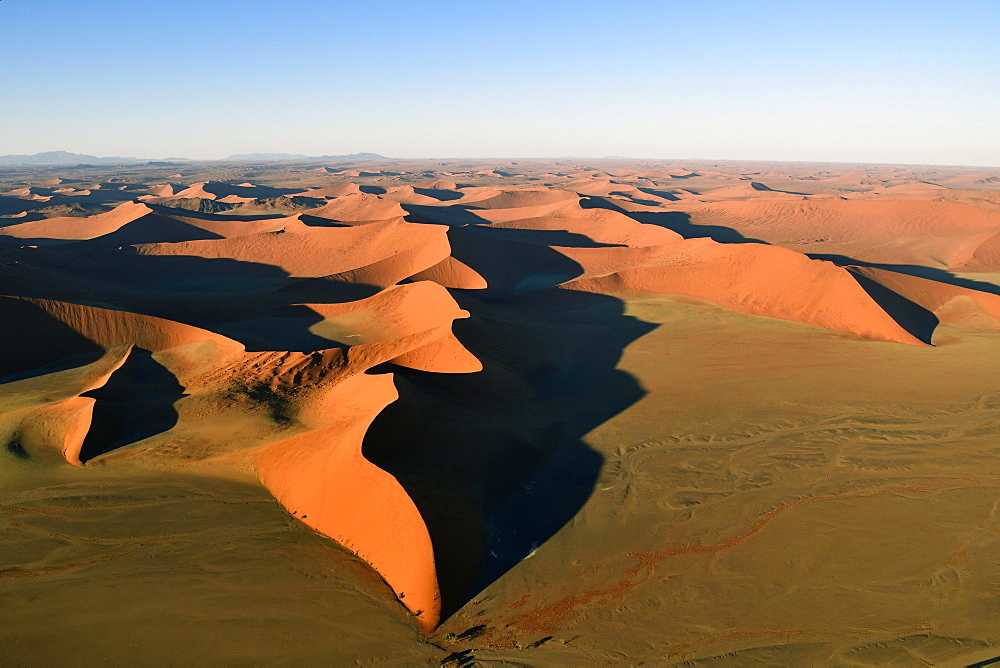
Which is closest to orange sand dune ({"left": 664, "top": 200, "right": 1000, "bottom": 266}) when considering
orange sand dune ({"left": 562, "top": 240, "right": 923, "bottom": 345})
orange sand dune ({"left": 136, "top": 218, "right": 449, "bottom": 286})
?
orange sand dune ({"left": 562, "top": 240, "right": 923, "bottom": 345})

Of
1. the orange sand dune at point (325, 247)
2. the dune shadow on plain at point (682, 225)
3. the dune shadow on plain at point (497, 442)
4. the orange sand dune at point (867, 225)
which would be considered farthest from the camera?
the dune shadow on plain at point (682, 225)

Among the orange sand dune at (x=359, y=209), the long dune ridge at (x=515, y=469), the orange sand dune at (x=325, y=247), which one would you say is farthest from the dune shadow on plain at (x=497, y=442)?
the orange sand dune at (x=359, y=209)

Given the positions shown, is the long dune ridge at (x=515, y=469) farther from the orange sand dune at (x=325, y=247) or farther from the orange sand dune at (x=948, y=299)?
the orange sand dune at (x=325, y=247)

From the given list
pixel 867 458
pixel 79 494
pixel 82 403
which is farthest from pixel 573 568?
pixel 82 403

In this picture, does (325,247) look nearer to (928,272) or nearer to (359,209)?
(359,209)

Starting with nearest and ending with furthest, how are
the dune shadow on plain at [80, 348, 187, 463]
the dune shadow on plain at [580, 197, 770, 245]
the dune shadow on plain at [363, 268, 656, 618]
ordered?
the dune shadow on plain at [363, 268, 656, 618] < the dune shadow on plain at [80, 348, 187, 463] < the dune shadow on plain at [580, 197, 770, 245]

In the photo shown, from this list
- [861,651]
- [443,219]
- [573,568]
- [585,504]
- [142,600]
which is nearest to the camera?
[861,651]

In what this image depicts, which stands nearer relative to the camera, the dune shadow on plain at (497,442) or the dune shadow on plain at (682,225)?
the dune shadow on plain at (497,442)

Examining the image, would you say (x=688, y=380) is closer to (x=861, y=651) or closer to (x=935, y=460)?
(x=935, y=460)

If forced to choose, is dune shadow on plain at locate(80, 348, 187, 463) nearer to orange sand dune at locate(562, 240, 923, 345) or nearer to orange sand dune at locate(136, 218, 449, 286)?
orange sand dune at locate(136, 218, 449, 286)
